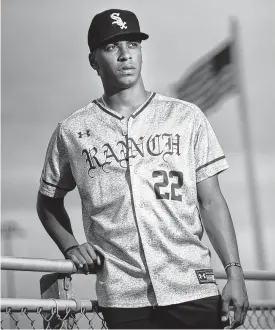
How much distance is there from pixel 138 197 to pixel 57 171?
0.51 meters

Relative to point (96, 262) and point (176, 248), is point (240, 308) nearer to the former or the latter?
point (176, 248)

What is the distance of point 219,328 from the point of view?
3703 mm

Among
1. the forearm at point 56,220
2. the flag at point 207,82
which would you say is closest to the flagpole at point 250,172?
the flag at point 207,82

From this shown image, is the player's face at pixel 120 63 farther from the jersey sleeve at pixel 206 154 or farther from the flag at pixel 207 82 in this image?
the flag at pixel 207 82

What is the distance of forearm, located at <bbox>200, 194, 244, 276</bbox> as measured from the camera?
3795 millimetres

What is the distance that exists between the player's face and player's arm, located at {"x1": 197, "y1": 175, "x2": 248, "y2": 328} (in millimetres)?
565

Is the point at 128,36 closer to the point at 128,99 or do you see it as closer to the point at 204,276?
the point at 128,99

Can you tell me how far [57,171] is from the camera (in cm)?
398

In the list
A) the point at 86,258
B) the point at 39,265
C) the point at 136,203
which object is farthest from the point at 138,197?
the point at 39,265

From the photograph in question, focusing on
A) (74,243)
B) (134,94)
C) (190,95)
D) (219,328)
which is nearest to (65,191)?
(74,243)

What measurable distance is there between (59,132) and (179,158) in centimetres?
57

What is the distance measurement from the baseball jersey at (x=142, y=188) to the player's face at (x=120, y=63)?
13 centimetres

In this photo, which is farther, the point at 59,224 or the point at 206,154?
the point at 59,224

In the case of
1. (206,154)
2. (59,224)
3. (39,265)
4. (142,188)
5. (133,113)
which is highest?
(133,113)
